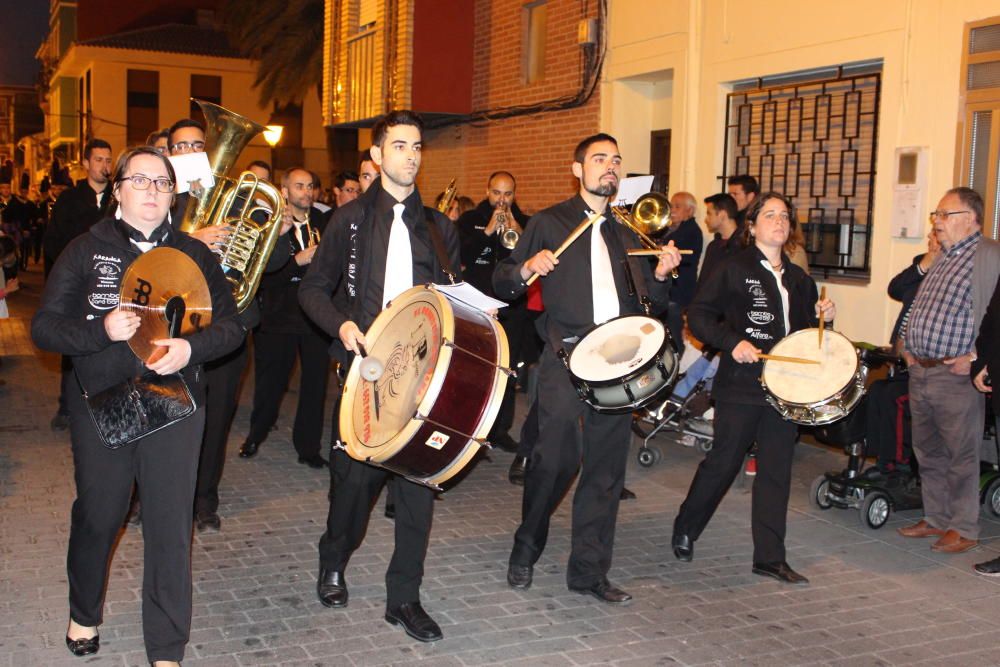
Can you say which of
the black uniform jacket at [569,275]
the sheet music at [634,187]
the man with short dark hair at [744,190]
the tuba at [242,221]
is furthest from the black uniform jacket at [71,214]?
the man with short dark hair at [744,190]

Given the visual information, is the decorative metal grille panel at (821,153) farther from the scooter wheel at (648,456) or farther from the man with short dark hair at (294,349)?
the man with short dark hair at (294,349)

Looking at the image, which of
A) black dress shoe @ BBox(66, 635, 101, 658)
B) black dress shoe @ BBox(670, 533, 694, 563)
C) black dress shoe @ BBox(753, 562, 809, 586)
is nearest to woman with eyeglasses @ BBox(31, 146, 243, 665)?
black dress shoe @ BBox(66, 635, 101, 658)

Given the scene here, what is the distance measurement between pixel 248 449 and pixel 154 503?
4.41 metres

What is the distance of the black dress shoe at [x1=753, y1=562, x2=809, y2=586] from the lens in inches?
236

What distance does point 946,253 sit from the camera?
6742 mm

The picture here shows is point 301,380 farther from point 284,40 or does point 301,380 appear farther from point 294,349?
point 284,40

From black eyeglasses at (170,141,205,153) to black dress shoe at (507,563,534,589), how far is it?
2.97 metres

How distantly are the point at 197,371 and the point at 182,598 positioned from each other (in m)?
0.92

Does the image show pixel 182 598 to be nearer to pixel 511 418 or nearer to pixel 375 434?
pixel 375 434

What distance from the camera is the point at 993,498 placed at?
7426 millimetres

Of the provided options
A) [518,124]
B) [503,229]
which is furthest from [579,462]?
[518,124]

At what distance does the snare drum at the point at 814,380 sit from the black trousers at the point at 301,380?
3795mm

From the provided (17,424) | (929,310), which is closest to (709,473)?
(929,310)

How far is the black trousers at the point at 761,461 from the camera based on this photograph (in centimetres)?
599
